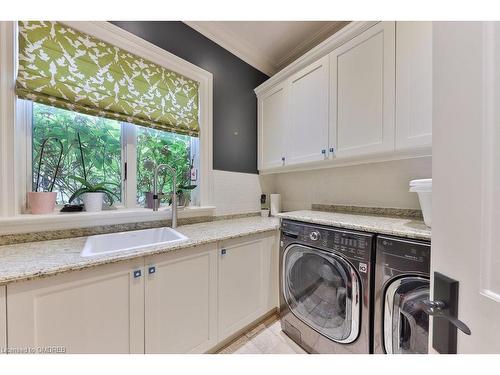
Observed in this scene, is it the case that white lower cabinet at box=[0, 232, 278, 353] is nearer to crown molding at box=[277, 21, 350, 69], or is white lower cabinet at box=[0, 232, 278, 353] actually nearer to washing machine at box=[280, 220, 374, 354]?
washing machine at box=[280, 220, 374, 354]

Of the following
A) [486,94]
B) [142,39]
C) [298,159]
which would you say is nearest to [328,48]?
[298,159]

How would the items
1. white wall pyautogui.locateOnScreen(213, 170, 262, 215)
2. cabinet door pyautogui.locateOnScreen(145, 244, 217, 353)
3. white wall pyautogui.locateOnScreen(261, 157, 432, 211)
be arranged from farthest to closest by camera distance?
white wall pyautogui.locateOnScreen(213, 170, 262, 215)
white wall pyautogui.locateOnScreen(261, 157, 432, 211)
cabinet door pyautogui.locateOnScreen(145, 244, 217, 353)

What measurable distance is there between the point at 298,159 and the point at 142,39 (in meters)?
1.61

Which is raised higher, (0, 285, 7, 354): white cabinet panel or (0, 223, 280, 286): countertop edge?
(0, 223, 280, 286): countertop edge

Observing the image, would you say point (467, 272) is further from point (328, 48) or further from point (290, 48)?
point (290, 48)

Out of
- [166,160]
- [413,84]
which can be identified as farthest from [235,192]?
[413,84]

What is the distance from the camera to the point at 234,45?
6.86 ft

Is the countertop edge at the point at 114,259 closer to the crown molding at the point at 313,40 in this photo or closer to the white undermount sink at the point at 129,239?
the white undermount sink at the point at 129,239

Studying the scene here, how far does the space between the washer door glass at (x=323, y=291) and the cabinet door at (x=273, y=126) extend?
1.02 meters

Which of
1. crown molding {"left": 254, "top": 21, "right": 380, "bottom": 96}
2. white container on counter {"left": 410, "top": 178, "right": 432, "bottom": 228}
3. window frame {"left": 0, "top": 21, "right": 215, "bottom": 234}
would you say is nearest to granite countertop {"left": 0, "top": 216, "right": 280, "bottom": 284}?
window frame {"left": 0, "top": 21, "right": 215, "bottom": 234}

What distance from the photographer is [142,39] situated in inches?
60.8

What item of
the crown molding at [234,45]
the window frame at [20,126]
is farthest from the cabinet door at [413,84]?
the window frame at [20,126]

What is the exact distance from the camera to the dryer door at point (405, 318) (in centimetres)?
96

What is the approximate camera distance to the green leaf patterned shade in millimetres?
1147
